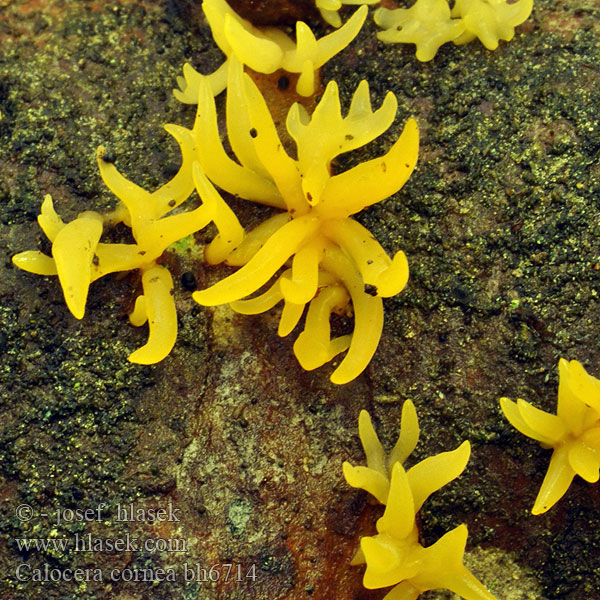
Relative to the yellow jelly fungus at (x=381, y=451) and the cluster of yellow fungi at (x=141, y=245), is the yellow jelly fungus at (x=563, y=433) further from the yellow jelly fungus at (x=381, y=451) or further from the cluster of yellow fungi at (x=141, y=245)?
the cluster of yellow fungi at (x=141, y=245)

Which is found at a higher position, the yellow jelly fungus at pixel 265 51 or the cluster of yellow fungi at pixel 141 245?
the yellow jelly fungus at pixel 265 51

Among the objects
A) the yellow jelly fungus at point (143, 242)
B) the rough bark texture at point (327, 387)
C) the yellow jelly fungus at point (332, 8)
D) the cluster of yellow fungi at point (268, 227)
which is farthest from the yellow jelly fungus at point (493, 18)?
the yellow jelly fungus at point (143, 242)

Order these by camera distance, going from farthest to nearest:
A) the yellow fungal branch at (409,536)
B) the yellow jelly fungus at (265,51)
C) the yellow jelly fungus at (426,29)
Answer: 1. the yellow jelly fungus at (426,29)
2. the yellow jelly fungus at (265,51)
3. the yellow fungal branch at (409,536)

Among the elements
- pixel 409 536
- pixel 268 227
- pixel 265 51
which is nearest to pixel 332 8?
pixel 265 51

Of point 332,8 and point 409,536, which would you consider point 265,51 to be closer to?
point 332,8

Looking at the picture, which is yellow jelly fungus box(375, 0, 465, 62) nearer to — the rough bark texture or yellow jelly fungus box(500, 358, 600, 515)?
the rough bark texture

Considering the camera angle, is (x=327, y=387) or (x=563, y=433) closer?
(x=563, y=433)
